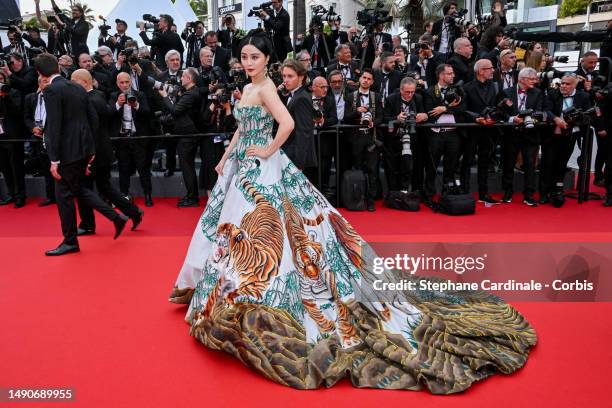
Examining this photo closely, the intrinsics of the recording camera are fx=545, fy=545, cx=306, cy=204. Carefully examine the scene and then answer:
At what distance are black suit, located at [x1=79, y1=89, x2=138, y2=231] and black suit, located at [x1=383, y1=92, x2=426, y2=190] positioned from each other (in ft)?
9.79

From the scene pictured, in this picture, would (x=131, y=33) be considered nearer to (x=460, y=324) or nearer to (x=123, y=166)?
(x=123, y=166)

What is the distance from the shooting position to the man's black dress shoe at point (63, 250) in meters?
4.70

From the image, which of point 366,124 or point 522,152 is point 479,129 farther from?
point 366,124

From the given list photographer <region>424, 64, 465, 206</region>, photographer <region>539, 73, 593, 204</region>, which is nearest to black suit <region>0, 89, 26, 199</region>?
photographer <region>424, 64, 465, 206</region>

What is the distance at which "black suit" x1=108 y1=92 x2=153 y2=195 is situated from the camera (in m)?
6.68

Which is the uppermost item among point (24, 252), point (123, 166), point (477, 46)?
point (477, 46)

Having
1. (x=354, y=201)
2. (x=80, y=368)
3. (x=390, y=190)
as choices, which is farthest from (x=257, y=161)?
(x=390, y=190)

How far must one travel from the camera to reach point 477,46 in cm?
855

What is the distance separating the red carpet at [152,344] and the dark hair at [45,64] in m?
1.55

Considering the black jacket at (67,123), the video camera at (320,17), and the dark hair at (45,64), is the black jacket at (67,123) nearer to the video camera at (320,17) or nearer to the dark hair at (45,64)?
the dark hair at (45,64)

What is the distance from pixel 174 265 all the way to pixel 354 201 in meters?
2.52

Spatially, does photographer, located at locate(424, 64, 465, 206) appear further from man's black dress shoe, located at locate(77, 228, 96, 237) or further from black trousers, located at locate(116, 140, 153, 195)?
man's black dress shoe, located at locate(77, 228, 96, 237)

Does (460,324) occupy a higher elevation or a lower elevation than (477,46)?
lower

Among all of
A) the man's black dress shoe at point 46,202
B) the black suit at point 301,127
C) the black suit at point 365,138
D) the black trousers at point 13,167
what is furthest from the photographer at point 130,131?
the black suit at point 365,138
